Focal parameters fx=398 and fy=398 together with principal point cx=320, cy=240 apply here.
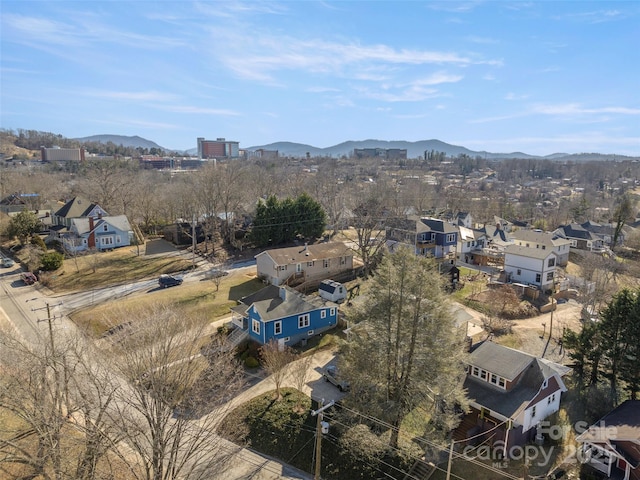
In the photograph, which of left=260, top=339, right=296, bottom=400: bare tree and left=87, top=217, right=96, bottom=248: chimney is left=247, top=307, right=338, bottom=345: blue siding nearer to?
left=260, top=339, right=296, bottom=400: bare tree

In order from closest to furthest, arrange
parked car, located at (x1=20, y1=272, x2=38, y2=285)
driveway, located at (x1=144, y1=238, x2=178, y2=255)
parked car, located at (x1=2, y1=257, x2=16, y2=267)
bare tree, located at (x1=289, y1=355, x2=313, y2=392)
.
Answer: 1. bare tree, located at (x1=289, y1=355, x2=313, y2=392)
2. parked car, located at (x1=20, y1=272, x2=38, y2=285)
3. parked car, located at (x1=2, y1=257, x2=16, y2=267)
4. driveway, located at (x1=144, y1=238, x2=178, y2=255)

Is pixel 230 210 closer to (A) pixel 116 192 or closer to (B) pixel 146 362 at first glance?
(A) pixel 116 192

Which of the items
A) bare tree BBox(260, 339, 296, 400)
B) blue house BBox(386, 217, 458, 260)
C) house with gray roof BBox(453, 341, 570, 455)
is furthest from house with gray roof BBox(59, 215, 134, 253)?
house with gray roof BBox(453, 341, 570, 455)

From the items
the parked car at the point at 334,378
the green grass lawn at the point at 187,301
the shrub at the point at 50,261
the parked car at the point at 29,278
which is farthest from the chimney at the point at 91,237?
the parked car at the point at 334,378

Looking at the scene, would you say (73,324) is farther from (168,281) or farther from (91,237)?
(91,237)

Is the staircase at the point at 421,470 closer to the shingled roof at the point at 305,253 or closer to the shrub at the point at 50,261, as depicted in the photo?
the shingled roof at the point at 305,253

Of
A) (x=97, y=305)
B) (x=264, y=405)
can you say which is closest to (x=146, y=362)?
(x=264, y=405)

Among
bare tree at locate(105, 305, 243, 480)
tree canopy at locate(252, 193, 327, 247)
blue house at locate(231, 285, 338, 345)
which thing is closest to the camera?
bare tree at locate(105, 305, 243, 480)
